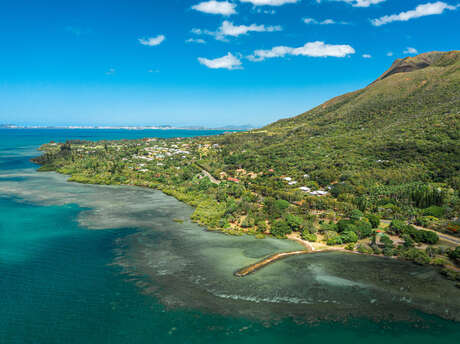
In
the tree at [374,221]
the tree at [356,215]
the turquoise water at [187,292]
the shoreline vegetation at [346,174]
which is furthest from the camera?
the tree at [356,215]

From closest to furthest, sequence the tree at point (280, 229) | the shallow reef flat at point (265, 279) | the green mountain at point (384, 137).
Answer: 1. the shallow reef flat at point (265, 279)
2. the tree at point (280, 229)
3. the green mountain at point (384, 137)

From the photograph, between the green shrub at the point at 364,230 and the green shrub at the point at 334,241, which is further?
the green shrub at the point at 364,230

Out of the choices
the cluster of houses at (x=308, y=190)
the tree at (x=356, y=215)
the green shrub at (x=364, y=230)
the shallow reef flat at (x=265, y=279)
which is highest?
the cluster of houses at (x=308, y=190)

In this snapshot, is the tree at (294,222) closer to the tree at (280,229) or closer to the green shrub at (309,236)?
the tree at (280,229)

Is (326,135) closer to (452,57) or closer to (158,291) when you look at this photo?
(452,57)

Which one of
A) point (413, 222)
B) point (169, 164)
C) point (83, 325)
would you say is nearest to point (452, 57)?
point (413, 222)

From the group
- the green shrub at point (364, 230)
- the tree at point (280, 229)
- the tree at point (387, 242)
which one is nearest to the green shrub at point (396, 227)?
the green shrub at point (364, 230)

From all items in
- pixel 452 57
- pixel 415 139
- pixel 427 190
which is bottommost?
pixel 427 190
